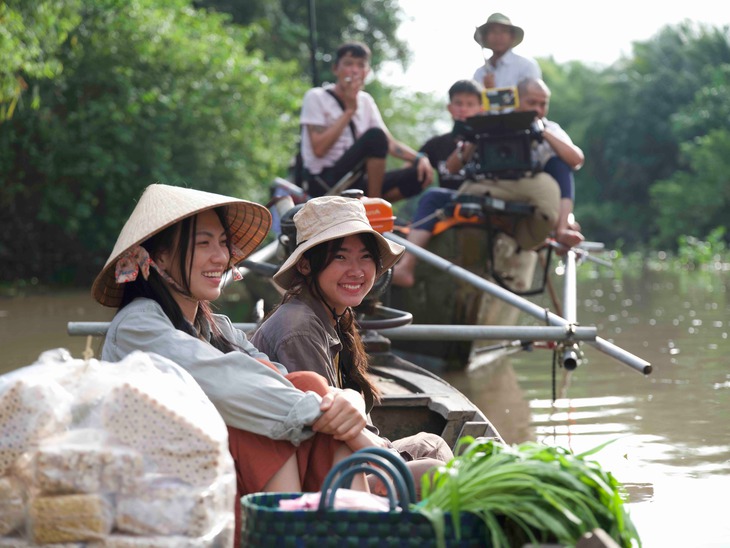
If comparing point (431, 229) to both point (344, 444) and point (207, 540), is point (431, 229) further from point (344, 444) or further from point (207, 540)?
point (207, 540)

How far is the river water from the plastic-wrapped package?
149 centimetres

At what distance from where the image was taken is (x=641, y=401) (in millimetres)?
7336

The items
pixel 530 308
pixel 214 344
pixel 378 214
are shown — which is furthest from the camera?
pixel 530 308

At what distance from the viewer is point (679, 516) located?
4406 mm

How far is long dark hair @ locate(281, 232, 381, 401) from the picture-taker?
3785mm

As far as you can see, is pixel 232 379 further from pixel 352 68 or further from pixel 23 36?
pixel 23 36

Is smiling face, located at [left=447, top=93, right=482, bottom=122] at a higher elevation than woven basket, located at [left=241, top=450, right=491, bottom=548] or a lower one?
higher

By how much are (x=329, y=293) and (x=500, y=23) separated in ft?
17.3

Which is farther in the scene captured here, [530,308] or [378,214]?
[530,308]

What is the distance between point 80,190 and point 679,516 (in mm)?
17138

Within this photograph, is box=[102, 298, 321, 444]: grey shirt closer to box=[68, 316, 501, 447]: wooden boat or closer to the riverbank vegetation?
box=[68, 316, 501, 447]: wooden boat

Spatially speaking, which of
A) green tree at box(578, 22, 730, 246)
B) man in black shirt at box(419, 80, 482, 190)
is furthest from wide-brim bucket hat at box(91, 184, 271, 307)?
green tree at box(578, 22, 730, 246)

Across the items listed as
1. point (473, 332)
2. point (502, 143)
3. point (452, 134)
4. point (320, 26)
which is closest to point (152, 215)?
point (473, 332)

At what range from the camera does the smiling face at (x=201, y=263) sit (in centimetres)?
313
